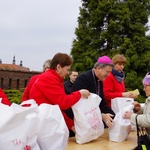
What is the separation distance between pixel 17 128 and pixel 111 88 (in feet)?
6.25

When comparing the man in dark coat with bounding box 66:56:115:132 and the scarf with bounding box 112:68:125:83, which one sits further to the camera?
the scarf with bounding box 112:68:125:83

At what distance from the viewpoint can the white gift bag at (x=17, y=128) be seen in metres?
1.57

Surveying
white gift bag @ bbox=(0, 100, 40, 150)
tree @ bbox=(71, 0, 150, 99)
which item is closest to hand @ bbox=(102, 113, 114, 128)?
white gift bag @ bbox=(0, 100, 40, 150)

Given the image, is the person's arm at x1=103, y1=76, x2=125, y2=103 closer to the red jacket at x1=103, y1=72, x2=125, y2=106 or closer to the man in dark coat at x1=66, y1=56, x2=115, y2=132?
the red jacket at x1=103, y1=72, x2=125, y2=106

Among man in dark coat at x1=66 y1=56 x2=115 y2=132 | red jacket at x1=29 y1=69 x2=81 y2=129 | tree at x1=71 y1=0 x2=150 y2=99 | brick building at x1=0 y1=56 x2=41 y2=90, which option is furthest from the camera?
tree at x1=71 y1=0 x2=150 y2=99

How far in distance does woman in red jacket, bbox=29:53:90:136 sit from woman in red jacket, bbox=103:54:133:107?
0.88 metres

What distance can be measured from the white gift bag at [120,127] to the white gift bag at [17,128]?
106 centimetres

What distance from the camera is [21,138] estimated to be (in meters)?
1.64

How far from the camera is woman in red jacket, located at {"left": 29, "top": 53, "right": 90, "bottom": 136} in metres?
2.30

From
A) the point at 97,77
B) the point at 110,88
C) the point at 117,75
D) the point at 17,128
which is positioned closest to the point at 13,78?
the point at 117,75

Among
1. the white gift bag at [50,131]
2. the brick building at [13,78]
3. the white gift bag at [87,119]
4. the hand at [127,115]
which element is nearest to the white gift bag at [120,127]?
the hand at [127,115]

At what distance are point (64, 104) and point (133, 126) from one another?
0.69 meters

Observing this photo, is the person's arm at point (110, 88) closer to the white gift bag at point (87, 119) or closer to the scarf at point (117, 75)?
the scarf at point (117, 75)

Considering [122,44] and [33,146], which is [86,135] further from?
[122,44]
